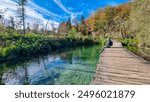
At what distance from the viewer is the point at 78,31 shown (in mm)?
20406

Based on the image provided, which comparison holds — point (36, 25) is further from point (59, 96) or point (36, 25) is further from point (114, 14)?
point (59, 96)

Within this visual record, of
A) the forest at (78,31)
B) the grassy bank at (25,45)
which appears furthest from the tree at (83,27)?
the grassy bank at (25,45)

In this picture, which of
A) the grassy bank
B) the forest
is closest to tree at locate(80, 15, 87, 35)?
the forest

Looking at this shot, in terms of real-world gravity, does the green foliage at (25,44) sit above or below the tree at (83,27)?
below

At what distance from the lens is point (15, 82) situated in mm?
5539

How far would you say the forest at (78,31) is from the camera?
9109 millimetres

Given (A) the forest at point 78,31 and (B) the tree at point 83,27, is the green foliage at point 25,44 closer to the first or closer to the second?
(A) the forest at point 78,31

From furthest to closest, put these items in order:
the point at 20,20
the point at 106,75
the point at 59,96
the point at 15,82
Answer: the point at 20,20 < the point at 15,82 < the point at 106,75 < the point at 59,96

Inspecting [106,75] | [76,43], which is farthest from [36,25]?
[106,75]

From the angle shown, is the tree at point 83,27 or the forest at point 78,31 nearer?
the forest at point 78,31

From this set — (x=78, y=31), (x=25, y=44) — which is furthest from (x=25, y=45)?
(x=78, y=31)

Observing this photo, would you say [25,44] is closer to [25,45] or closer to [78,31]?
[25,45]

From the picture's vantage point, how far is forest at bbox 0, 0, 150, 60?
359 inches

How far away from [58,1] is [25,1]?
293 inches
